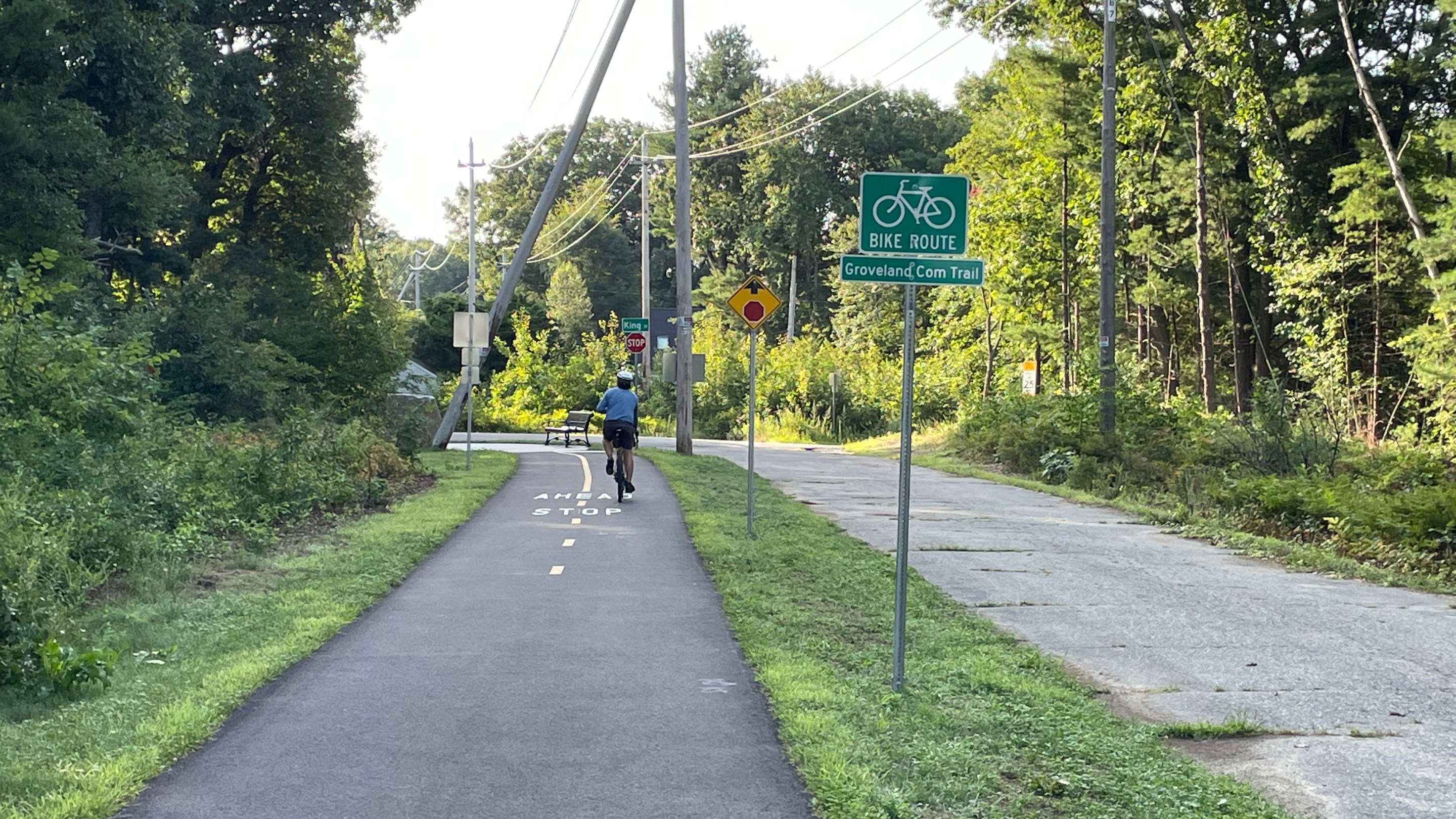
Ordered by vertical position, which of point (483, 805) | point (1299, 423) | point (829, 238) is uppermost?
point (829, 238)

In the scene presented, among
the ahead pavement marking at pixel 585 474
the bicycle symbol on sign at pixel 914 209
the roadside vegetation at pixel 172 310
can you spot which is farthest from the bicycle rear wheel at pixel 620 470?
the bicycle symbol on sign at pixel 914 209

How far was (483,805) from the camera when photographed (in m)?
5.47

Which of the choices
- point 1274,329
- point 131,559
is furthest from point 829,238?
point 131,559

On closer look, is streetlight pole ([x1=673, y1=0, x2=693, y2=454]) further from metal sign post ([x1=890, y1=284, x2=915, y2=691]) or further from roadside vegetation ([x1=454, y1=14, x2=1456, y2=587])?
metal sign post ([x1=890, y1=284, x2=915, y2=691])

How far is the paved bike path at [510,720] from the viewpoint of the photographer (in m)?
5.56

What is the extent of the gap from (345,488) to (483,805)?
12.8m

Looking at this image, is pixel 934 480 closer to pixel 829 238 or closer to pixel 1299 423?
pixel 1299 423

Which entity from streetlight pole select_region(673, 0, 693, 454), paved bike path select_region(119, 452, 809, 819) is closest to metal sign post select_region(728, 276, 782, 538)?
paved bike path select_region(119, 452, 809, 819)

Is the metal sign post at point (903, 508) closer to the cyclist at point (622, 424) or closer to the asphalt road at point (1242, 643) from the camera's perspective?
the asphalt road at point (1242, 643)

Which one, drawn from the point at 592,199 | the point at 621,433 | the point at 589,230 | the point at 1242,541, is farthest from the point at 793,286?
the point at 1242,541

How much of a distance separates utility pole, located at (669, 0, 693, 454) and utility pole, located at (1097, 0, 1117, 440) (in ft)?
28.5

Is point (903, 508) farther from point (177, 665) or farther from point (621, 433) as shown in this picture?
point (621, 433)

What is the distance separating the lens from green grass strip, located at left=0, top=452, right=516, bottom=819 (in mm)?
5602

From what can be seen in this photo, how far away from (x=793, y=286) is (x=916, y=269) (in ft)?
201
